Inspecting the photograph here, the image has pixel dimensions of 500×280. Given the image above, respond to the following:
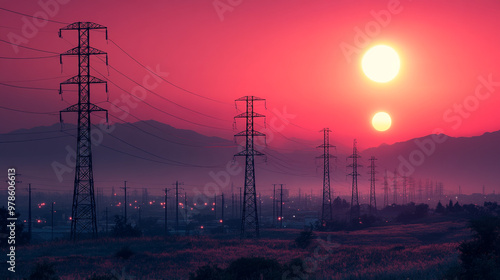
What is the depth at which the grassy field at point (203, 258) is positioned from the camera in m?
33.5

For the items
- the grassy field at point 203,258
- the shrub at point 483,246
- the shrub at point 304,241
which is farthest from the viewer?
the shrub at point 304,241

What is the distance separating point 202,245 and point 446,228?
48098 millimetres

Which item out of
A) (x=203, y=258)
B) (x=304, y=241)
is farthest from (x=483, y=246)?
(x=304, y=241)

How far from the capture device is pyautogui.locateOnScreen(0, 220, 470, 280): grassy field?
110 feet

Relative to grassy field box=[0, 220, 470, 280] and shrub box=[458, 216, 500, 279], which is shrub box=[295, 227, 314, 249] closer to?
grassy field box=[0, 220, 470, 280]

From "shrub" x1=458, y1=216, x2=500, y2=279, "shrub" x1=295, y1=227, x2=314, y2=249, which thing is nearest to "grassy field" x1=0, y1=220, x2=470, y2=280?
"shrub" x1=295, y1=227, x2=314, y2=249

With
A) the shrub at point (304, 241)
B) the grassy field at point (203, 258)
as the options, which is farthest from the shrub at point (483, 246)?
the shrub at point (304, 241)

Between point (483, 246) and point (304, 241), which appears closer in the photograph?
point (483, 246)

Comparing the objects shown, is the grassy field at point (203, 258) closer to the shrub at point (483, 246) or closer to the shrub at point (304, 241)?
the shrub at point (304, 241)

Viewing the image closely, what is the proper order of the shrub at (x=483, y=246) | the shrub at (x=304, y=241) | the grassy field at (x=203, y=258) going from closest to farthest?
the shrub at (x=483, y=246), the grassy field at (x=203, y=258), the shrub at (x=304, y=241)

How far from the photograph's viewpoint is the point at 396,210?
501 feet

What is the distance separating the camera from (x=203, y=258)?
4397 centimetres

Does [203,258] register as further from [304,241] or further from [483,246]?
[483,246]

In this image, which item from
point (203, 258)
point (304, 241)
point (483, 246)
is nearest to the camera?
point (483, 246)
